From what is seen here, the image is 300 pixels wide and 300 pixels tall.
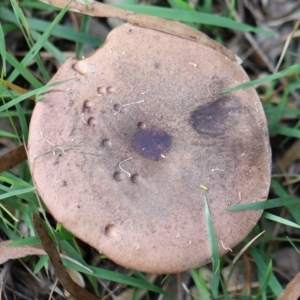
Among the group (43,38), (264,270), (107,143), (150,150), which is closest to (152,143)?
(150,150)

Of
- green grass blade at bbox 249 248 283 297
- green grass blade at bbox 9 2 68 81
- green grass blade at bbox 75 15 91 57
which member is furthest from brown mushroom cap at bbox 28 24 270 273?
green grass blade at bbox 75 15 91 57

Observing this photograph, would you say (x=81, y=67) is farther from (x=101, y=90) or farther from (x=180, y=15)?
(x=180, y=15)

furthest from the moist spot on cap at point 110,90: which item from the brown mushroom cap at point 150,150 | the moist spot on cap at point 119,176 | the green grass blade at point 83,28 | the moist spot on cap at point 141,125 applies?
the green grass blade at point 83,28

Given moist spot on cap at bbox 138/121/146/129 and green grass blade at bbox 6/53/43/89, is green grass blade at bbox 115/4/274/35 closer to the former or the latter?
green grass blade at bbox 6/53/43/89

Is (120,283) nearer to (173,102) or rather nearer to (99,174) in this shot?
(99,174)

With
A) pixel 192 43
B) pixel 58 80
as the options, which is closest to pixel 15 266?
pixel 58 80

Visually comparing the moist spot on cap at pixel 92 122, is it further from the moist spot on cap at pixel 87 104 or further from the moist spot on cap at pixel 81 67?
the moist spot on cap at pixel 81 67
